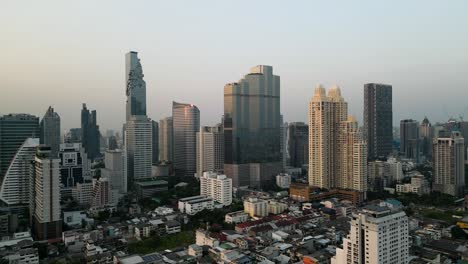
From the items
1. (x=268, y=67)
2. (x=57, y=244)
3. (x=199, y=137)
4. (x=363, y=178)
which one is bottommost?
(x=57, y=244)

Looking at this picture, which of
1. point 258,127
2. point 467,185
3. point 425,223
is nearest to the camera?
point 425,223

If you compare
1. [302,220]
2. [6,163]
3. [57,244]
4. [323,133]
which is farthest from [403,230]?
[6,163]

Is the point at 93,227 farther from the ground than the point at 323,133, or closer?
closer

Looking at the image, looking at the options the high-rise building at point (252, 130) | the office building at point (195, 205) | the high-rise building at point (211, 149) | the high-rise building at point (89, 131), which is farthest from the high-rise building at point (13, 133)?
the high-rise building at point (89, 131)

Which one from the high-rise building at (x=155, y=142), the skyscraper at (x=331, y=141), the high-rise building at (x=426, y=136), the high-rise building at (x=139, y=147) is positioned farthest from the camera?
the high-rise building at (x=155, y=142)

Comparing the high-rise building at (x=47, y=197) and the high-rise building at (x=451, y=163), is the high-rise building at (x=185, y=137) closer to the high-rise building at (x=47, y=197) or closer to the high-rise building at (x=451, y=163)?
the high-rise building at (x=47, y=197)

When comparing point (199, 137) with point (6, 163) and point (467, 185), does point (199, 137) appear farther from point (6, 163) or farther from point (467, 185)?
point (467, 185)

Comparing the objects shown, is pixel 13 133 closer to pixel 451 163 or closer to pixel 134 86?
pixel 134 86
